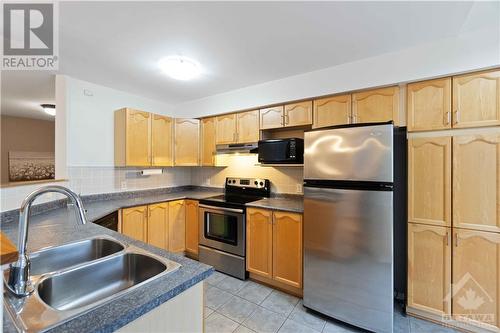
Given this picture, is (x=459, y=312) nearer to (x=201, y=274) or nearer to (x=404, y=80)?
(x=404, y=80)

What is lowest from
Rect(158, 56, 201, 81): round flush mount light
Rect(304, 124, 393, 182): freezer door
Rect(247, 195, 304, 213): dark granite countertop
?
Rect(247, 195, 304, 213): dark granite countertop

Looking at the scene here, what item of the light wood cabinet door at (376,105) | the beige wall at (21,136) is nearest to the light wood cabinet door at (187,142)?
the light wood cabinet door at (376,105)

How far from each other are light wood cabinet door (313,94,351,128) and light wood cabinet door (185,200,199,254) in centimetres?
197

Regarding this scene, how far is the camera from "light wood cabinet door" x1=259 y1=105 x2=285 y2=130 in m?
2.75

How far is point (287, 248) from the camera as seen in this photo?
240cm

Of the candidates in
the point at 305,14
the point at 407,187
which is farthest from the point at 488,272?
the point at 305,14

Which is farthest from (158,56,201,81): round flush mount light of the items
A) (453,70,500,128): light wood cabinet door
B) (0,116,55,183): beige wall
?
(0,116,55,183): beige wall

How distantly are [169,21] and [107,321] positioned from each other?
5.80 feet

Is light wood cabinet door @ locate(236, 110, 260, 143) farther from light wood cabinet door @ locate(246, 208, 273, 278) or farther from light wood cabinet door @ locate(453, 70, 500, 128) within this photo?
light wood cabinet door @ locate(453, 70, 500, 128)

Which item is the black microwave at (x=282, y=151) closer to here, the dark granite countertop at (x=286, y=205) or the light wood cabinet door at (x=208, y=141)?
the dark granite countertop at (x=286, y=205)

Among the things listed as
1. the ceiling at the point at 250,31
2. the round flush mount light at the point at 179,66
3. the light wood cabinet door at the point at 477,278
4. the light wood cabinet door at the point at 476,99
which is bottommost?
the light wood cabinet door at the point at 477,278

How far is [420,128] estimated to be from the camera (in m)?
1.98

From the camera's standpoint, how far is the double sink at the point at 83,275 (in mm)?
805

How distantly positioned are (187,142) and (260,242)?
1.90m
